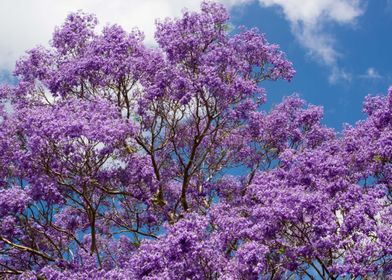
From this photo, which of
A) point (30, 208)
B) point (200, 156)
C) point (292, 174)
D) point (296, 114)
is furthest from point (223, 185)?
point (30, 208)

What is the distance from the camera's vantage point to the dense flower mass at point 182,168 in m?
16.9

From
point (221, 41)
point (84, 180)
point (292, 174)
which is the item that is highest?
point (221, 41)

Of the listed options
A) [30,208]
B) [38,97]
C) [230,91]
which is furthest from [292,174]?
[38,97]

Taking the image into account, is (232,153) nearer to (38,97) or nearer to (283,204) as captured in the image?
(38,97)

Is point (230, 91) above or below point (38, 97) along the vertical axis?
below

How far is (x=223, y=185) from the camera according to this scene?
87.1 feet

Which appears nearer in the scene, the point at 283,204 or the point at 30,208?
the point at 283,204

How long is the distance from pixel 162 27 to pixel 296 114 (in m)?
7.87

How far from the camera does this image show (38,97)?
25594mm

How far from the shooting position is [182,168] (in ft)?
88.2

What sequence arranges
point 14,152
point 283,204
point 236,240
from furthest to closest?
1. point 14,152
2. point 236,240
3. point 283,204

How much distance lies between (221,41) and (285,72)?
134 inches

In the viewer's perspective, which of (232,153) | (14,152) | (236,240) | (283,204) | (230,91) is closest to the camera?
(283,204)

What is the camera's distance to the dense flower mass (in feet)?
55.6
